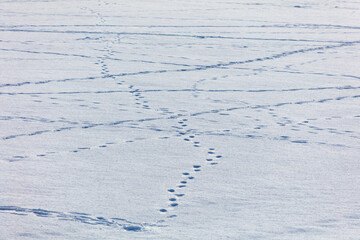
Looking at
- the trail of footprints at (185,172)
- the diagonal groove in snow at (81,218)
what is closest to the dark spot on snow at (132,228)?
the diagonal groove in snow at (81,218)

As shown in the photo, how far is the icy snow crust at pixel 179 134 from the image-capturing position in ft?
9.11

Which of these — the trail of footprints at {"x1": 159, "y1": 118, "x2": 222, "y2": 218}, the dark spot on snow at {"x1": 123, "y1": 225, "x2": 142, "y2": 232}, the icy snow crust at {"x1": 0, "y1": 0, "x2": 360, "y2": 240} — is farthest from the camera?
the trail of footprints at {"x1": 159, "y1": 118, "x2": 222, "y2": 218}

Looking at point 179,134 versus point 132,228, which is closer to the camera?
point 132,228

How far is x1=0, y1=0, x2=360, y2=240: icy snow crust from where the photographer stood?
278 cm

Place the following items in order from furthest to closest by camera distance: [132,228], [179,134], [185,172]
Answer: [179,134] → [185,172] → [132,228]

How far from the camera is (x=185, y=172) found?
335cm

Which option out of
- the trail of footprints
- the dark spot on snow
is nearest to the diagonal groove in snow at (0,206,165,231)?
the dark spot on snow

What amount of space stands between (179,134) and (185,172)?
0.72 meters

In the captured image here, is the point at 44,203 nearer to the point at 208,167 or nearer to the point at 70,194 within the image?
the point at 70,194

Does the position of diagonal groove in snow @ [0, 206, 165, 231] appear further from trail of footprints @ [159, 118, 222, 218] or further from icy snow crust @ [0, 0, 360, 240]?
trail of footprints @ [159, 118, 222, 218]

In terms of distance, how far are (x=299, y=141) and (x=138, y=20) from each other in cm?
575

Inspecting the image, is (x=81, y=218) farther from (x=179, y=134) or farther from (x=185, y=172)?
(x=179, y=134)

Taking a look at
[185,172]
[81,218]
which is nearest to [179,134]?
[185,172]

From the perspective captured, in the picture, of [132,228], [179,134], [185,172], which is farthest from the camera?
[179,134]
